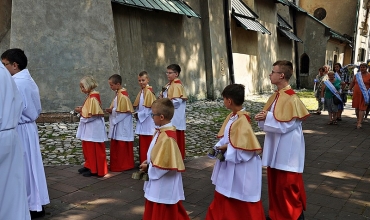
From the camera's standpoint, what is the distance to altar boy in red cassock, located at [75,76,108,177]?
5.71 m

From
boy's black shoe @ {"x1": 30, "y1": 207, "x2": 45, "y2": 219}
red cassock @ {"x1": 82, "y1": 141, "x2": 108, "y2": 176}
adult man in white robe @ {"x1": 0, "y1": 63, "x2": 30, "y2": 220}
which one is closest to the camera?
adult man in white robe @ {"x1": 0, "y1": 63, "x2": 30, "y2": 220}

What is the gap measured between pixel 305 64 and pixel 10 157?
29106 millimetres

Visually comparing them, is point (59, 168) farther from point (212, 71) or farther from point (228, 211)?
point (212, 71)

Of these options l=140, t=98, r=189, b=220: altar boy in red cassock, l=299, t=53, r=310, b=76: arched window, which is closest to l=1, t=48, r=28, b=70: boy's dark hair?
l=140, t=98, r=189, b=220: altar boy in red cassock

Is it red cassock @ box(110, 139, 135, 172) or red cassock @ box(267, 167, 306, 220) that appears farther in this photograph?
red cassock @ box(110, 139, 135, 172)

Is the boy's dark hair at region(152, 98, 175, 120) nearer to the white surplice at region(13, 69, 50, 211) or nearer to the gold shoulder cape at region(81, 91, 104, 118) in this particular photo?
the white surplice at region(13, 69, 50, 211)

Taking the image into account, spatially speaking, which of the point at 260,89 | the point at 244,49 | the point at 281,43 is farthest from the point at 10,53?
the point at 281,43

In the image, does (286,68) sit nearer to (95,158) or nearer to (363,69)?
(95,158)

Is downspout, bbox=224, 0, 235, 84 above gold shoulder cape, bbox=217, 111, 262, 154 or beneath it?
above

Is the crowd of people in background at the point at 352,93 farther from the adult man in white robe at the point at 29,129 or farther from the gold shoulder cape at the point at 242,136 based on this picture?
the adult man in white robe at the point at 29,129

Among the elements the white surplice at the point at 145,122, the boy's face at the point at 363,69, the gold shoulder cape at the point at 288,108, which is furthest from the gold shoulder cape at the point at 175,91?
the boy's face at the point at 363,69

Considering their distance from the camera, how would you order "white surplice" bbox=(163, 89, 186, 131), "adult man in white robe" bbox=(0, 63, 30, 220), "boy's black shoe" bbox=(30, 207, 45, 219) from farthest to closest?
"white surplice" bbox=(163, 89, 186, 131) < "boy's black shoe" bbox=(30, 207, 45, 219) < "adult man in white robe" bbox=(0, 63, 30, 220)

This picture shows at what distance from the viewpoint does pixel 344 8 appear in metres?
31.7

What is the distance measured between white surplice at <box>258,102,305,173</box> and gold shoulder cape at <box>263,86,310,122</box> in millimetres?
55
